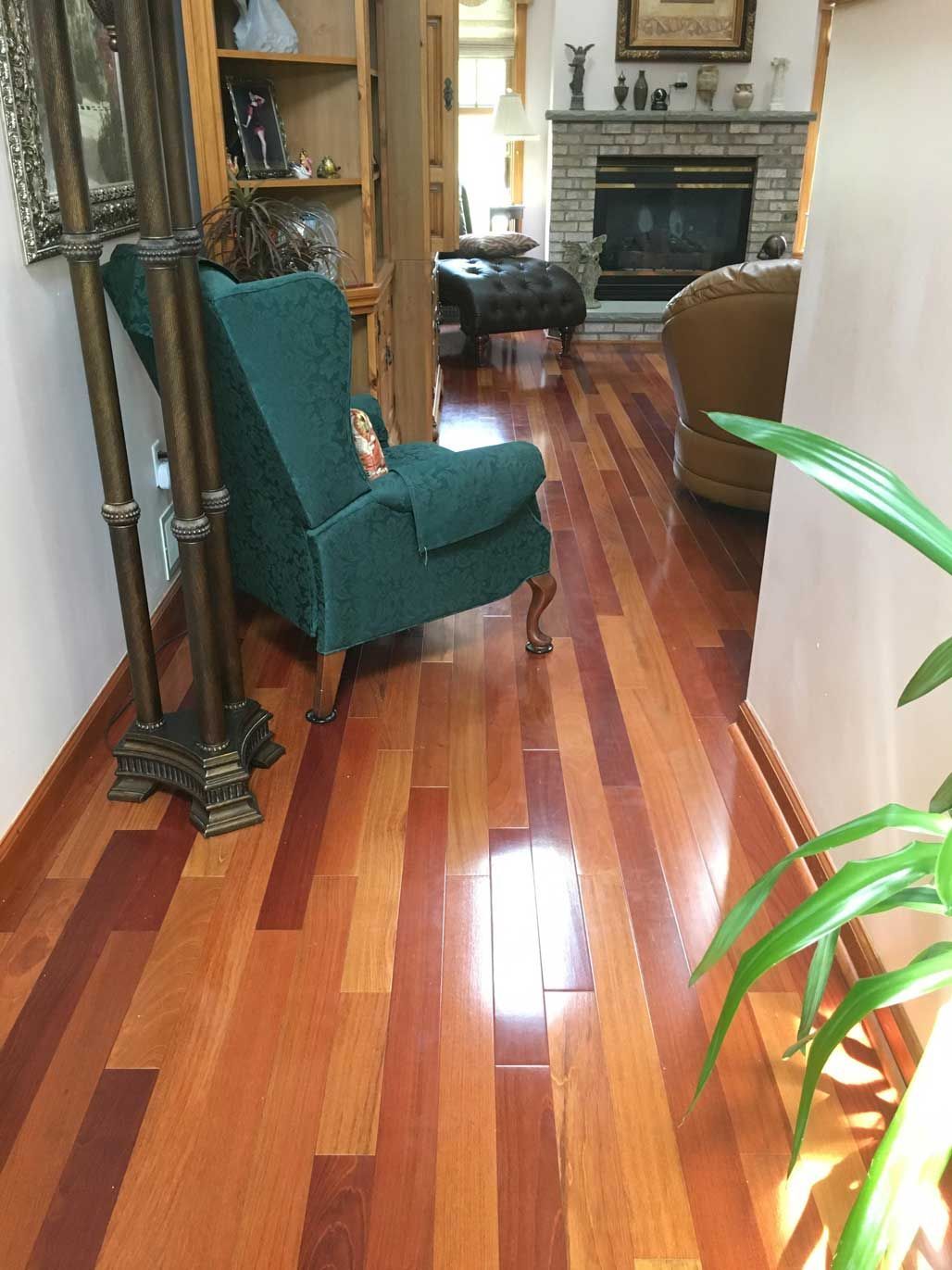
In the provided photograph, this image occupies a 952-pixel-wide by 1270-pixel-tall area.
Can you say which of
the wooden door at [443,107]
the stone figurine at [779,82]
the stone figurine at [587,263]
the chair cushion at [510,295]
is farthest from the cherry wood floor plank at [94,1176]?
the stone figurine at [779,82]

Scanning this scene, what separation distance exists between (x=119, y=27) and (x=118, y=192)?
898 mm

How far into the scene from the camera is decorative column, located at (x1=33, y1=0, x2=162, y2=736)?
1735mm

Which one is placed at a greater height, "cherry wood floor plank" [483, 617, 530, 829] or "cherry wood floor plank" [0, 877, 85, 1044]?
"cherry wood floor plank" [0, 877, 85, 1044]

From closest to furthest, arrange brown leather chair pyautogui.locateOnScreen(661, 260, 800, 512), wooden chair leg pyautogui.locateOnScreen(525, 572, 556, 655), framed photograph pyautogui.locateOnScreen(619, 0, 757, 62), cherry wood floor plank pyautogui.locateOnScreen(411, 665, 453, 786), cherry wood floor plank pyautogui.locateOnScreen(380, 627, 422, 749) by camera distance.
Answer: cherry wood floor plank pyautogui.locateOnScreen(411, 665, 453, 786) → cherry wood floor plank pyautogui.locateOnScreen(380, 627, 422, 749) → wooden chair leg pyautogui.locateOnScreen(525, 572, 556, 655) → brown leather chair pyautogui.locateOnScreen(661, 260, 800, 512) → framed photograph pyautogui.locateOnScreen(619, 0, 757, 62)

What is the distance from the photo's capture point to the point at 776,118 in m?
6.84

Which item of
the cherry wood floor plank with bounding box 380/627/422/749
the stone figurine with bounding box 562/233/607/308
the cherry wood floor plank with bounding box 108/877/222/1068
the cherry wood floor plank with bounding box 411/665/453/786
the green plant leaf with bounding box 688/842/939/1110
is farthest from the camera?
the stone figurine with bounding box 562/233/607/308

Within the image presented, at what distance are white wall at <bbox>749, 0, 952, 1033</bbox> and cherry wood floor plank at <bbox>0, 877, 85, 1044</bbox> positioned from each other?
Answer: 4.52ft

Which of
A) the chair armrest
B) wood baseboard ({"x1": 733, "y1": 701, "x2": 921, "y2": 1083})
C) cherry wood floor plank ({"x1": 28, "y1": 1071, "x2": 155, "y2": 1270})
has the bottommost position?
cherry wood floor plank ({"x1": 28, "y1": 1071, "x2": 155, "y2": 1270})

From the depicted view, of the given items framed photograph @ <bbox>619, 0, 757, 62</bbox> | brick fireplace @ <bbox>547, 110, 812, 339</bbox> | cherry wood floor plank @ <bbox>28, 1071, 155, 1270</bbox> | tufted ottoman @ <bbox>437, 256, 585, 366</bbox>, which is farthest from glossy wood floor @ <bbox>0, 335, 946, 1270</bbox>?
framed photograph @ <bbox>619, 0, 757, 62</bbox>

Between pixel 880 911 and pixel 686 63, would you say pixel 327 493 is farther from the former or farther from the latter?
pixel 686 63

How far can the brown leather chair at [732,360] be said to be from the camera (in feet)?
11.3

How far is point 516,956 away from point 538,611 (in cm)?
121

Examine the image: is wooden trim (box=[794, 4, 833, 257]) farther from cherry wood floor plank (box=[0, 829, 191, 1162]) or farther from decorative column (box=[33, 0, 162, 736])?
cherry wood floor plank (box=[0, 829, 191, 1162])

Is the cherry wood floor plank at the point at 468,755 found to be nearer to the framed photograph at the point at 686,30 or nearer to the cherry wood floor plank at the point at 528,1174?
the cherry wood floor plank at the point at 528,1174
